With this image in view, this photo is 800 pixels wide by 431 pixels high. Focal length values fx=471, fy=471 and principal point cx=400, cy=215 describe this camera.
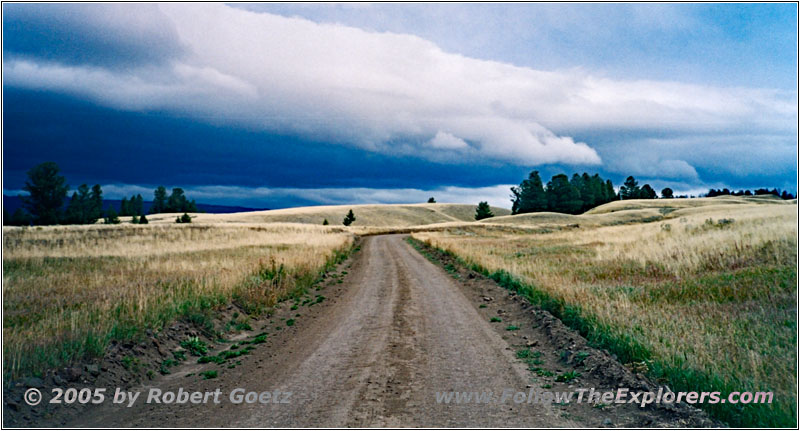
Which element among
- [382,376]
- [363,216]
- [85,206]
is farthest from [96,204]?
[382,376]

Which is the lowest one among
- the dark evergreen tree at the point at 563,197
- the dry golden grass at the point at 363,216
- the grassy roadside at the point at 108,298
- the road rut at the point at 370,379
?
the road rut at the point at 370,379

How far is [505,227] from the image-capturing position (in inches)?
3447

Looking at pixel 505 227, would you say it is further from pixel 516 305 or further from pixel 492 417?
pixel 492 417

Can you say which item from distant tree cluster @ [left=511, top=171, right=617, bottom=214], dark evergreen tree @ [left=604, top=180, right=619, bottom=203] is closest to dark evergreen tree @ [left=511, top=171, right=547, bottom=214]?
distant tree cluster @ [left=511, top=171, right=617, bottom=214]

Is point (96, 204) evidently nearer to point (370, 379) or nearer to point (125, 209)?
point (125, 209)

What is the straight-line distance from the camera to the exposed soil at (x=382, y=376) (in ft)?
19.6

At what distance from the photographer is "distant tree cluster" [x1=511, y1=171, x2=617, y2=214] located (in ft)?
442

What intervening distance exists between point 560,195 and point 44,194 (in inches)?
4967

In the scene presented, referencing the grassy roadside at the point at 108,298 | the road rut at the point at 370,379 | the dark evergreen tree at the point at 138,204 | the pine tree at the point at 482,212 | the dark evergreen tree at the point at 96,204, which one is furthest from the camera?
the dark evergreen tree at the point at 138,204

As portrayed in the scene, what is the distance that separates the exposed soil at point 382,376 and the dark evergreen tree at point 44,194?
367ft

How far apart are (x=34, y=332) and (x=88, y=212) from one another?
13715cm

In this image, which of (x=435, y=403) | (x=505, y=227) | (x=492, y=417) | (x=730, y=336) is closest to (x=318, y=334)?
(x=435, y=403)

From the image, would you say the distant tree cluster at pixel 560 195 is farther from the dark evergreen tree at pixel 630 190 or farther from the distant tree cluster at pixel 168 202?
the distant tree cluster at pixel 168 202

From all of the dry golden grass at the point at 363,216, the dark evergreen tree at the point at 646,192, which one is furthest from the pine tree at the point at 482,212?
the dark evergreen tree at the point at 646,192
